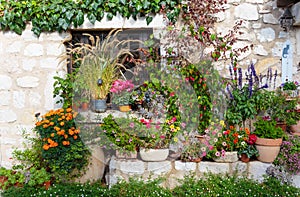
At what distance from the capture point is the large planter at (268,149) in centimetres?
304

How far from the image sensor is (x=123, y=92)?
3.35 m

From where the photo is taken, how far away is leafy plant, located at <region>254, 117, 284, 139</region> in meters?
3.07

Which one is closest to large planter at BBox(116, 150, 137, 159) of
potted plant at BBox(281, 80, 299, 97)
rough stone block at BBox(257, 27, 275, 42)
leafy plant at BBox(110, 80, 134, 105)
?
leafy plant at BBox(110, 80, 134, 105)

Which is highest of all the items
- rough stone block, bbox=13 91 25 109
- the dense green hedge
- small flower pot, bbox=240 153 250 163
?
rough stone block, bbox=13 91 25 109

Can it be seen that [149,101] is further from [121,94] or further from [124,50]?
[124,50]

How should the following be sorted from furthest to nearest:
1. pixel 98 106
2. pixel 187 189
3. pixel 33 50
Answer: pixel 33 50, pixel 98 106, pixel 187 189

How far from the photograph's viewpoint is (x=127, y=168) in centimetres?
306

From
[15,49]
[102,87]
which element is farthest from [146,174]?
[15,49]

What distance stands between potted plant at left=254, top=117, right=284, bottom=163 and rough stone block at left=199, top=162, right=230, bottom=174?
39cm

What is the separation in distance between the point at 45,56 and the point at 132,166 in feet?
5.90

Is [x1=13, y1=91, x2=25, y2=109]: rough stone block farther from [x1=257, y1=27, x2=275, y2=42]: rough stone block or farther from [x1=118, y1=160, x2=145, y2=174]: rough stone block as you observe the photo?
[x1=257, y1=27, x2=275, y2=42]: rough stone block

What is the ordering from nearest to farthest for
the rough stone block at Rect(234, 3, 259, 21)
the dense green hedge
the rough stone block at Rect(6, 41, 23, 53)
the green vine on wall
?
the dense green hedge, the green vine on wall, the rough stone block at Rect(234, 3, 259, 21), the rough stone block at Rect(6, 41, 23, 53)

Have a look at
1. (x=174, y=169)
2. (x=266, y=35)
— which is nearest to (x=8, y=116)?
(x=174, y=169)

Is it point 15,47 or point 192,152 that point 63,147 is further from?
point 15,47
